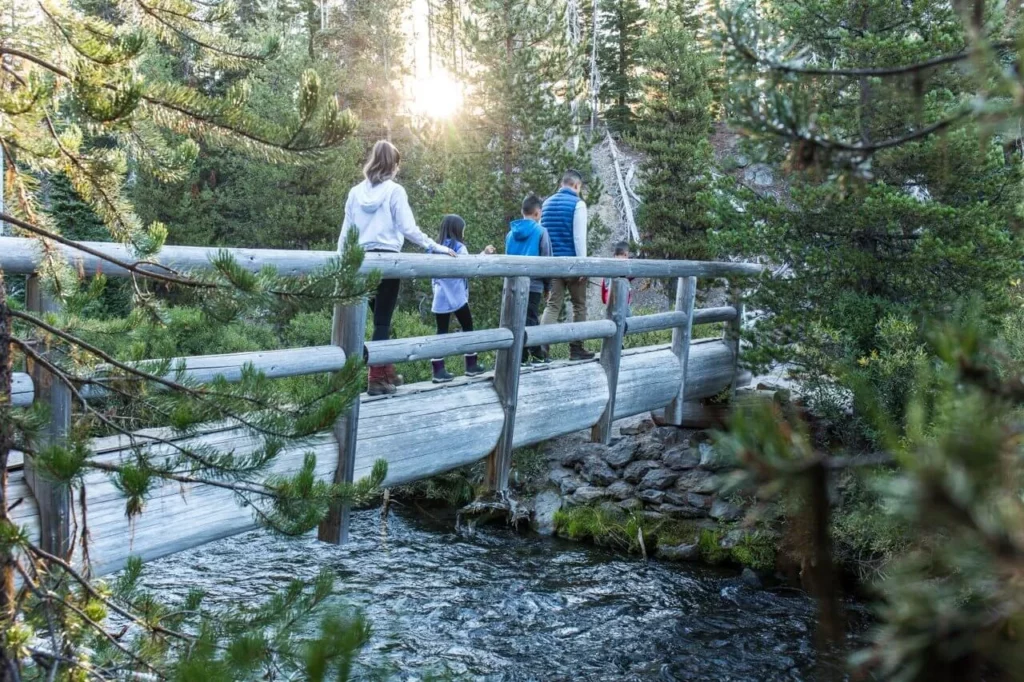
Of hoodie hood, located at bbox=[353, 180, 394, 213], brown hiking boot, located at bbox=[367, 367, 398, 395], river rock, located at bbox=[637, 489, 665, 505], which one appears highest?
hoodie hood, located at bbox=[353, 180, 394, 213]

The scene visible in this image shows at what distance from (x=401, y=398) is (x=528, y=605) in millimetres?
3154

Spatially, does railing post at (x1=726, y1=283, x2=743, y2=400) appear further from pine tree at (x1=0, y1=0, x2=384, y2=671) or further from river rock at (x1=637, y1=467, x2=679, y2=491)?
pine tree at (x1=0, y1=0, x2=384, y2=671)

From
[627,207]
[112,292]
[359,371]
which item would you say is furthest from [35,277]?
[627,207]

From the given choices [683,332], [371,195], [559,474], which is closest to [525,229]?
[683,332]

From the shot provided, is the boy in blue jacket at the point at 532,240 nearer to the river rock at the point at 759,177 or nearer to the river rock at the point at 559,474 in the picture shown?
the river rock at the point at 559,474

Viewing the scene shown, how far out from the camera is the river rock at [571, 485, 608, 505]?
33.9 feet

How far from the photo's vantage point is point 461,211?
568 inches

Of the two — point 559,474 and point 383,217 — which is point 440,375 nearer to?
point 383,217

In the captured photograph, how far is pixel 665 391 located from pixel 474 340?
3000 mm

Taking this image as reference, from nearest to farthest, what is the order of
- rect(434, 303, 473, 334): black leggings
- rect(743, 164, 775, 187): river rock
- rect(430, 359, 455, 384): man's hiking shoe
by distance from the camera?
rect(430, 359, 455, 384): man's hiking shoe < rect(434, 303, 473, 334): black leggings < rect(743, 164, 775, 187): river rock

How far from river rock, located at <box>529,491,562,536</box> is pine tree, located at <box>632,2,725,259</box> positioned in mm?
9596

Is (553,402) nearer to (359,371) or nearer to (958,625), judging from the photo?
(359,371)

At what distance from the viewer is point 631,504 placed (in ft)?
33.1

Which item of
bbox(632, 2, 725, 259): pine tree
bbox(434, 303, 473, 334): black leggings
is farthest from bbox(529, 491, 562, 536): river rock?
bbox(632, 2, 725, 259): pine tree
